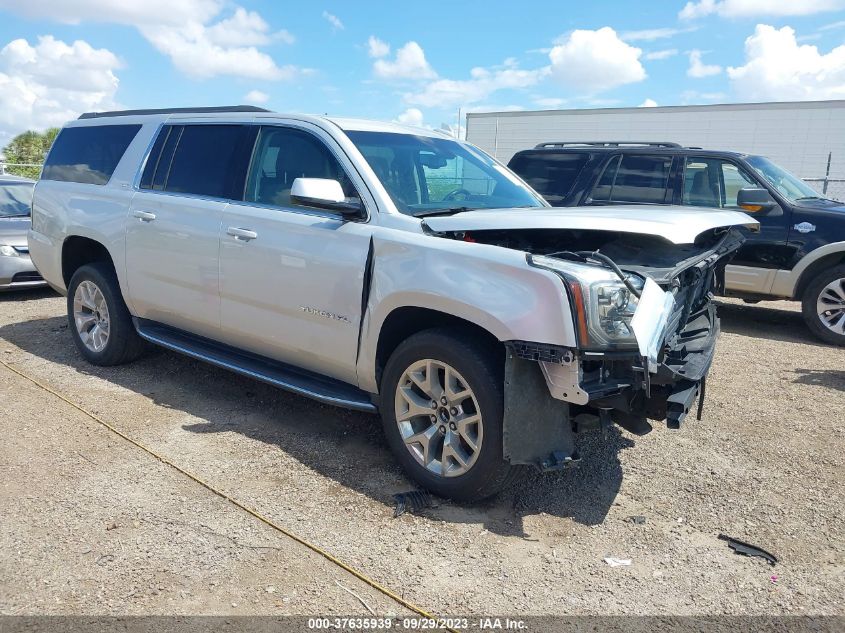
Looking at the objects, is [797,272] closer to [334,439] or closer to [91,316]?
[334,439]

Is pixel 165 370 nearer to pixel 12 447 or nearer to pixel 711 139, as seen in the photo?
pixel 12 447

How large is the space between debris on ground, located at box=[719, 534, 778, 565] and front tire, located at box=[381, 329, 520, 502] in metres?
1.06

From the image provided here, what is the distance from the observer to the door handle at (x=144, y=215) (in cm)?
505

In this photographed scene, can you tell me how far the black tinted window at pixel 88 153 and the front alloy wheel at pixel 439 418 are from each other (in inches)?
136

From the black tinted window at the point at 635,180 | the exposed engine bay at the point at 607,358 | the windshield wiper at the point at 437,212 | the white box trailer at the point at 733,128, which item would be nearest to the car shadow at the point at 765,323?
the black tinted window at the point at 635,180

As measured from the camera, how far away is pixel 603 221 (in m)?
3.40

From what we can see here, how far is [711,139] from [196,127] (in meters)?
19.8

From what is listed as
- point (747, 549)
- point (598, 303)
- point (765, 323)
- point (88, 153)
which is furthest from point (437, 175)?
point (765, 323)

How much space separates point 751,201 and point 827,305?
1.55m

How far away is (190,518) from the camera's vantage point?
336 centimetres

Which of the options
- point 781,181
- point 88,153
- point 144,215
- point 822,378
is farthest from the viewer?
point 781,181

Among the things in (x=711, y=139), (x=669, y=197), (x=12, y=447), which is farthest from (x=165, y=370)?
(x=711, y=139)

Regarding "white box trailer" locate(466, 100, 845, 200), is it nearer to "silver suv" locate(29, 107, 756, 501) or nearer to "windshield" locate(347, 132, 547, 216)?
"windshield" locate(347, 132, 547, 216)

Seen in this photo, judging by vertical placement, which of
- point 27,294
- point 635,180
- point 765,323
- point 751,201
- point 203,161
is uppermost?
point 635,180
